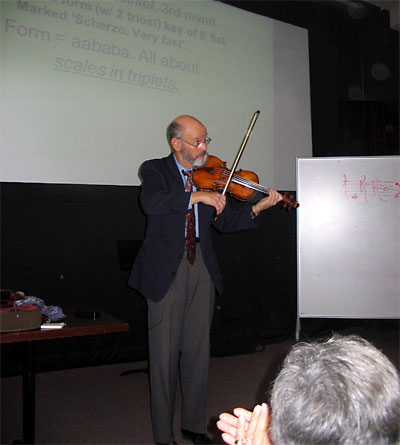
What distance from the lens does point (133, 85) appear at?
318cm

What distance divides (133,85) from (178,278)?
5.70 ft

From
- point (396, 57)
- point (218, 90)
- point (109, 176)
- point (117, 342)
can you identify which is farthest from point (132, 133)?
point (396, 57)

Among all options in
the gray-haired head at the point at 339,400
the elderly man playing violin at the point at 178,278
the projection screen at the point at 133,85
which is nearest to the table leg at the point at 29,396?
the elderly man playing violin at the point at 178,278

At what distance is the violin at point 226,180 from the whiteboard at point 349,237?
115 cm

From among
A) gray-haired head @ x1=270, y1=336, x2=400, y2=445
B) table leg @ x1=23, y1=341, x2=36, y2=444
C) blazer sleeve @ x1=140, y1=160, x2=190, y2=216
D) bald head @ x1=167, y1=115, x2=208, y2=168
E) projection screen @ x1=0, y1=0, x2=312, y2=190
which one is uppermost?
projection screen @ x1=0, y1=0, x2=312, y2=190

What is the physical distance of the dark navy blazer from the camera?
204 cm

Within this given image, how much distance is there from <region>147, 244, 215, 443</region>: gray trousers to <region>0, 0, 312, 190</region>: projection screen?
1.31 m

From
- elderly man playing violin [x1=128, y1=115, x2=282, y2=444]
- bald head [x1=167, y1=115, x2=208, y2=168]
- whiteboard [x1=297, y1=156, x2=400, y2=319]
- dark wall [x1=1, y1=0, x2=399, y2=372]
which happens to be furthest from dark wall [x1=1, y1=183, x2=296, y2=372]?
bald head [x1=167, y1=115, x2=208, y2=168]

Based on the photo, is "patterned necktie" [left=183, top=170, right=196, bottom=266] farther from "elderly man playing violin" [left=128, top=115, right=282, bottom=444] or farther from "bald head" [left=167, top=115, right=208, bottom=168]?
"bald head" [left=167, top=115, right=208, bottom=168]

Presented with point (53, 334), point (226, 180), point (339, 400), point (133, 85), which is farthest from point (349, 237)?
point (339, 400)

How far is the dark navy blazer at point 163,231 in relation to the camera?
2.04 m

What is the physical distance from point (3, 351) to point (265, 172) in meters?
2.51

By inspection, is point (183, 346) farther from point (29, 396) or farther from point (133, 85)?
point (133, 85)

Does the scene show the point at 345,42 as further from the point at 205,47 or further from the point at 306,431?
the point at 306,431
